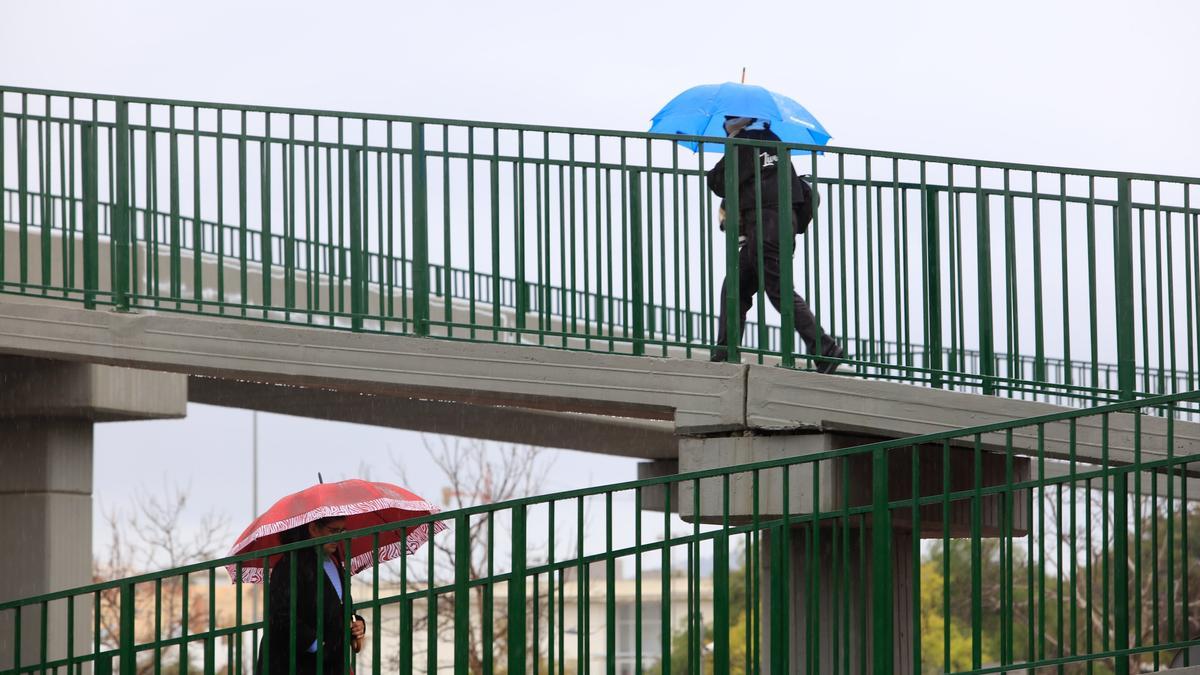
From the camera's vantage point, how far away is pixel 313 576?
732 centimetres

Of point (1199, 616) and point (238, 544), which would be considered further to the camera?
point (1199, 616)

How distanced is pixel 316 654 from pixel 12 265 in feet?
25.5

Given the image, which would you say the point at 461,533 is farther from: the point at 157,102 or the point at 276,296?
the point at 276,296

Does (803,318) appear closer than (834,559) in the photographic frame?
No

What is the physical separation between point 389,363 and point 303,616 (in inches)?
99.2

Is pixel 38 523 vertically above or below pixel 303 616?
above

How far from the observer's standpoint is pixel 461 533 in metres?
7.36

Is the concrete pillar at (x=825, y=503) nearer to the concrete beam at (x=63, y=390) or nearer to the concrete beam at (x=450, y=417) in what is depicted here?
the concrete beam at (x=450, y=417)

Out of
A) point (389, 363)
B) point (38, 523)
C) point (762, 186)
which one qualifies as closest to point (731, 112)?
point (762, 186)

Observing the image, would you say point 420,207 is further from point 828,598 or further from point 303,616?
point 828,598

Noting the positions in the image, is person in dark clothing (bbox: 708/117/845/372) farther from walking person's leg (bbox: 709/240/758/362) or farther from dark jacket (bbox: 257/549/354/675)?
dark jacket (bbox: 257/549/354/675)

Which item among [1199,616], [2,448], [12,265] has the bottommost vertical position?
[1199,616]

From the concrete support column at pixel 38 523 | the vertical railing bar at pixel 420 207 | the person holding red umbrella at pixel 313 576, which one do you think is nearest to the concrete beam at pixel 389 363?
the vertical railing bar at pixel 420 207

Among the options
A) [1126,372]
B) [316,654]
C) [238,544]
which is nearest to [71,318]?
[238,544]
